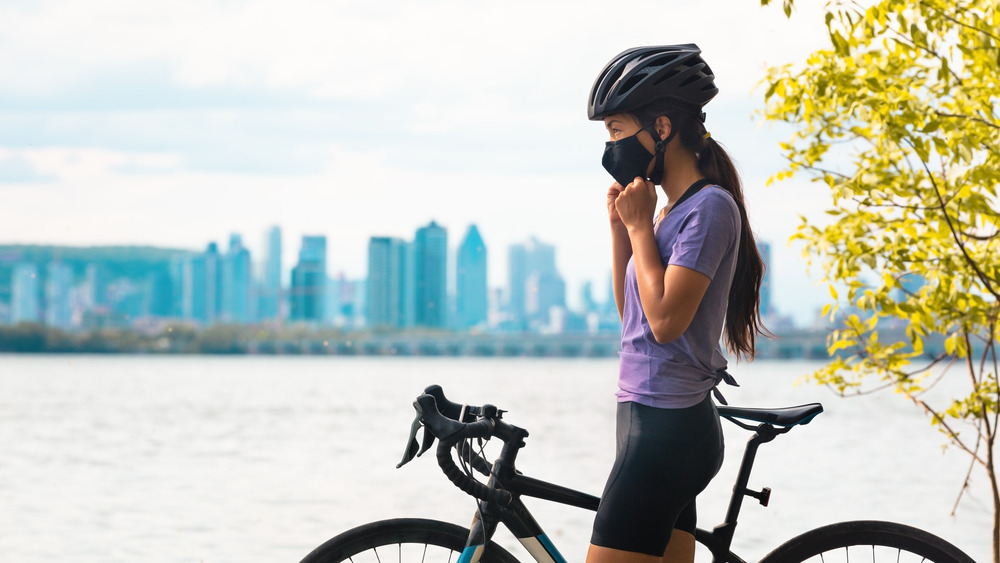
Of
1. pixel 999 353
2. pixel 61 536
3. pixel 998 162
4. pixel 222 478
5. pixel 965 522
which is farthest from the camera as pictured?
pixel 222 478

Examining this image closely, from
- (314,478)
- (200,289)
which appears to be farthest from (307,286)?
(314,478)

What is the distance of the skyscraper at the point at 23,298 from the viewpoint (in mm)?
98269

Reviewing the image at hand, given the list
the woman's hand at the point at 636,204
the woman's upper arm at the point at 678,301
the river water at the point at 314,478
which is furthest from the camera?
the river water at the point at 314,478

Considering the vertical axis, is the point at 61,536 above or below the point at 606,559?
below

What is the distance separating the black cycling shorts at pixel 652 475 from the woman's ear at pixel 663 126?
59 cm

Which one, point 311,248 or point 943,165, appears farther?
point 311,248

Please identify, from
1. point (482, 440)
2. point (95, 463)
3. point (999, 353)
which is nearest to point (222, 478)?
point (95, 463)

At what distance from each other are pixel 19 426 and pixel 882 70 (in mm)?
30834

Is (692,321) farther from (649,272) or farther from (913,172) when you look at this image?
(913,172)

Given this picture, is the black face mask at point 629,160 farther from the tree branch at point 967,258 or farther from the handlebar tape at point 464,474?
the tree branch at point 967,258

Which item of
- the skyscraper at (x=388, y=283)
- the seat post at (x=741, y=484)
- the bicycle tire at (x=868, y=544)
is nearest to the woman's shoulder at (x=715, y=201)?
the seat post at (x=741, y=484)

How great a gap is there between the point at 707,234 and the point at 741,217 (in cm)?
22

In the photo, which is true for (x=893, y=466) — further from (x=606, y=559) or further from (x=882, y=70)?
(x=606, y=559)

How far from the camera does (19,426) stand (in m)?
30.1
